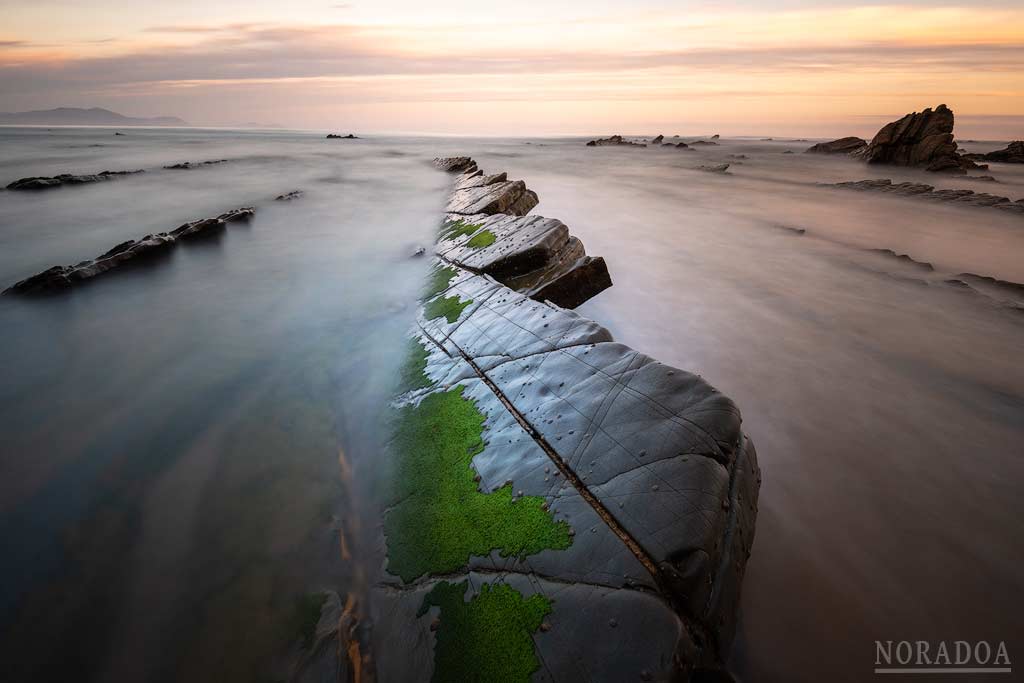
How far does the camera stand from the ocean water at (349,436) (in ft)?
11.2

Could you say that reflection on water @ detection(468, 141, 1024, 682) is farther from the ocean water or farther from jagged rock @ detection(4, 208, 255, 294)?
jagged rock @ detection(4, 208, 255, 294)

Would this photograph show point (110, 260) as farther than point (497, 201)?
No

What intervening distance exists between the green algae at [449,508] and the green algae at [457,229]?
6.65 metres

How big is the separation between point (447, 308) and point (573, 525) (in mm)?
4692

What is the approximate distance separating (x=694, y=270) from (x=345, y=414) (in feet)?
30.0

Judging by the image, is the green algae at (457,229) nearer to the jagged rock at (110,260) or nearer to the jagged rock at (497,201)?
the jagged rock at (497,201)

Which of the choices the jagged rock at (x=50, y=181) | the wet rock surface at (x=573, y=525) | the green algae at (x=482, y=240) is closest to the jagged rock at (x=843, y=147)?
the green algae at (x=482, y=240)

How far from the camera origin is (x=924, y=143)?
33.2 meters

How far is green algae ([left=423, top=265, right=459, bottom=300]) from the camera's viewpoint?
8.27m

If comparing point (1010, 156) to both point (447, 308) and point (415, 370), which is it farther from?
point (415, 370)

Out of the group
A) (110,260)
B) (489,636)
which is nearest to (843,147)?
(110,260)

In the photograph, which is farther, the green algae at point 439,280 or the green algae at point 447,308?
the green algae at point 439,280

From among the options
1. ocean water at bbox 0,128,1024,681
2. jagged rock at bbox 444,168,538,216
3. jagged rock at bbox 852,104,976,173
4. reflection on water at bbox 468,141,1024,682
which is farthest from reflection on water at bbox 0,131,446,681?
jagged rock at bbox 852,104,976,173

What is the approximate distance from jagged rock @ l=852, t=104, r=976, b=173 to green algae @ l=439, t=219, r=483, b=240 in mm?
37405
